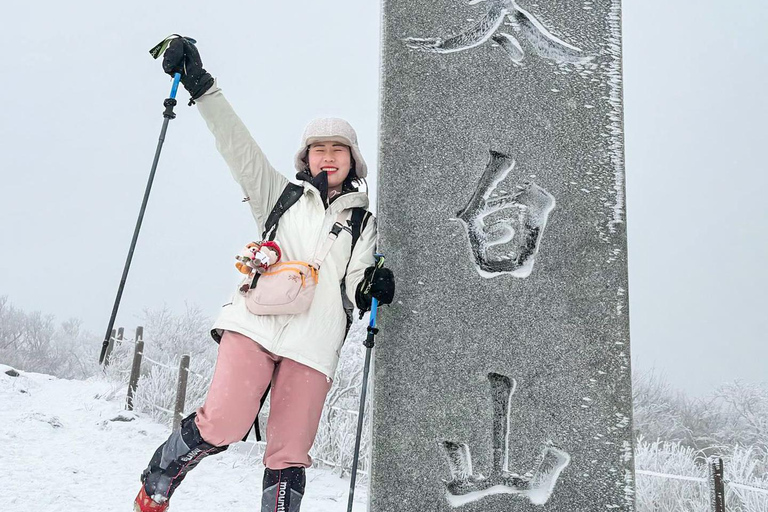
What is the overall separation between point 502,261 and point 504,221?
15 centimetres

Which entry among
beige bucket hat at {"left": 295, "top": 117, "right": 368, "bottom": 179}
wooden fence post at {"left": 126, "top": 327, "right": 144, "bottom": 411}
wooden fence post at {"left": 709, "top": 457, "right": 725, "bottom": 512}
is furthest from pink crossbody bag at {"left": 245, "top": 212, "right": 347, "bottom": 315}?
wooden fence post at {"left": 126, "top": 327, "right": 144, "bottom": 411}

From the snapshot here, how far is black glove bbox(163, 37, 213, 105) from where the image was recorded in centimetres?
219

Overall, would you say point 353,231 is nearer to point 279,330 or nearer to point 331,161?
point 331,161

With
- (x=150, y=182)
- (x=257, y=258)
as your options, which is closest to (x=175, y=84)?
(x=150, y=182)

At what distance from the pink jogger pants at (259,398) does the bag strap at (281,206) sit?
0.42 meters

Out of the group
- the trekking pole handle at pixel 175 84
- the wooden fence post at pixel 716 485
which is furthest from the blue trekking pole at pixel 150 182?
the wooden fence post at pixel 716 485

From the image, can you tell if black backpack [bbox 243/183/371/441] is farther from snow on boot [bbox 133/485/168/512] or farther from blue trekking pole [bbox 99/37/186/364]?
blue trekking pole [bbox 99/37/186/364]

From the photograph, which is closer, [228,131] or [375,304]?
[375,304]

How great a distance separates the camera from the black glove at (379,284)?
2041 mm

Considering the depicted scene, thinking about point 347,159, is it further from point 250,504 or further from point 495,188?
point 250,504

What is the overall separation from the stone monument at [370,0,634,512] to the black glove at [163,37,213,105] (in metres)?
0.68

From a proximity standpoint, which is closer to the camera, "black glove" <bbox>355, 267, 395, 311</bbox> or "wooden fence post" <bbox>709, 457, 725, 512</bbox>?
"black glove" <bbox>355, 267, 395, 311</bbox>

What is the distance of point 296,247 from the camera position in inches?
89.3

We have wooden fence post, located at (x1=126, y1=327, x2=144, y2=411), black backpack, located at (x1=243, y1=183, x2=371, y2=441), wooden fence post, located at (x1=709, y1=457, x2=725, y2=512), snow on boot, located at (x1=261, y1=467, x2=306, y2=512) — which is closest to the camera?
snow on boot, located at (x1=261, y1=467, x2=306, y2=512)
